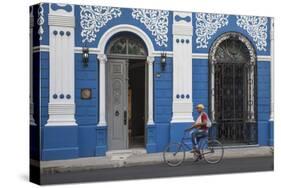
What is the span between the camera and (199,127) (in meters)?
7.76

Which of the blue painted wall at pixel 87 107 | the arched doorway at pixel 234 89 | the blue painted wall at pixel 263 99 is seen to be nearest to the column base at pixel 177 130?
the arched doorway at pixel 234 89

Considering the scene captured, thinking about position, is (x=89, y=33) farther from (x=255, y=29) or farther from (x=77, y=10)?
(x=255, y=29)

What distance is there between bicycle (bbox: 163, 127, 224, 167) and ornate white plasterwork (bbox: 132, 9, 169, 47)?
1.29 m

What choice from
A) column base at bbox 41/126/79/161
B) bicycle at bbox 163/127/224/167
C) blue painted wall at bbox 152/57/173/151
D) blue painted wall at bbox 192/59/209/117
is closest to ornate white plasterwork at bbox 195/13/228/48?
blue painted wall at bbox 192/59/209/117

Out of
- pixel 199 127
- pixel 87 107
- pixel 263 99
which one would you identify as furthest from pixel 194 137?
pixel 87 107

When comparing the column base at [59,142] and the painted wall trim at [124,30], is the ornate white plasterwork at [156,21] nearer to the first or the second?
the painted wall trim at [124,30]

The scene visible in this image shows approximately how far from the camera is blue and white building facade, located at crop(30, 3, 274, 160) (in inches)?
271

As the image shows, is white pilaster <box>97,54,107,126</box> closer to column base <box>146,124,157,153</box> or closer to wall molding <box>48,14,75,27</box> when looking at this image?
wall molding <box>48,14,75,27</box>

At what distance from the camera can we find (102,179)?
7105mm

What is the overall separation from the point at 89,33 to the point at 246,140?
2.82 metres

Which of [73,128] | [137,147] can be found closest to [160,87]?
[137,147]

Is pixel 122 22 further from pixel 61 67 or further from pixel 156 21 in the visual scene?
pixel 61 67

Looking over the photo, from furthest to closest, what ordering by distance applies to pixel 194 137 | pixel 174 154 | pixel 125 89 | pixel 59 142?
pixel 194 137
pixel 174 154
pixel 125 89
pixel 59 142

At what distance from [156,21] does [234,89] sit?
1.56m
